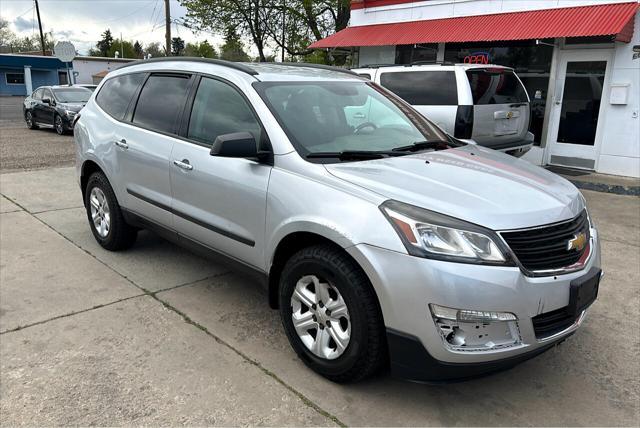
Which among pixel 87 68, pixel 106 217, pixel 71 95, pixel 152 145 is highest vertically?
pixel 87 68

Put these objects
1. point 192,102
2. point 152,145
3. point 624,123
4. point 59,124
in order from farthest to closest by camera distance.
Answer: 1. point 59,124
2. point 624,123
3. point 152,145
4. point 192,102

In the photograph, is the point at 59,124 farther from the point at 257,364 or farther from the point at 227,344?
the point at 257,364

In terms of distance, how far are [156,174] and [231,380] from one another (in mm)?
1867

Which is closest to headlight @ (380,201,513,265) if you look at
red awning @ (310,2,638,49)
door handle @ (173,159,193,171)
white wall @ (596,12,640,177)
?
door handle @ (173,159,193,171)

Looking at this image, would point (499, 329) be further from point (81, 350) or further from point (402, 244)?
point (81, 350)

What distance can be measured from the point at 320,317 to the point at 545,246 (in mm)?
1243

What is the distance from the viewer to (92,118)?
5148 mm

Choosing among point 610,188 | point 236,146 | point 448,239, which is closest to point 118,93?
point 236,146

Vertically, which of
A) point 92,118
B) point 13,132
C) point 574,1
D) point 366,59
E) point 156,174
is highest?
point 574,1

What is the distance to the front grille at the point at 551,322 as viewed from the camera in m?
2.61

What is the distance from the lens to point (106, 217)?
16.6 ft

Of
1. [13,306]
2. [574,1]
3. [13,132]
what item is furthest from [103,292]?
[13,132]

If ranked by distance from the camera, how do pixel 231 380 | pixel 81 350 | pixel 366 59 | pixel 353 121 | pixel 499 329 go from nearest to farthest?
pixel 499 329
pixel 231 380
pixel 81 350
pixel 353 121
pixel 366 59

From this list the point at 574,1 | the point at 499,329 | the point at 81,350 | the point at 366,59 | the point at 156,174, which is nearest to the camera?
the point at 499,329
